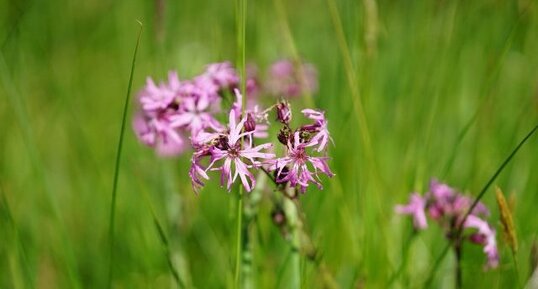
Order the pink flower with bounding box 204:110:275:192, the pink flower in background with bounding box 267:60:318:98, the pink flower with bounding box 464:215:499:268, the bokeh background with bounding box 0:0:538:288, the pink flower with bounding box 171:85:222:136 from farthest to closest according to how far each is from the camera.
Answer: the pink flower in background with bounding box 267:60:318:98, the bokeh background with bounding box 0:0:538:288, the pink flower with bounding box 464:215:499:268, the pink flower with bounding box 171:85:222:136, the pink flower with bounding box 204:110:275:192

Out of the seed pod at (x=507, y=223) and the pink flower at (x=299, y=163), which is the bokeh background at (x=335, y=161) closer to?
the seed pod at (x=507, y=223)

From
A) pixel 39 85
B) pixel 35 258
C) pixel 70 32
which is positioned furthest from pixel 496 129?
pixel 70 32

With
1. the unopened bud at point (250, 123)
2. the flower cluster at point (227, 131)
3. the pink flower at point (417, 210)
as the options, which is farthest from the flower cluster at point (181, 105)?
the pink flower at point (417, 210)

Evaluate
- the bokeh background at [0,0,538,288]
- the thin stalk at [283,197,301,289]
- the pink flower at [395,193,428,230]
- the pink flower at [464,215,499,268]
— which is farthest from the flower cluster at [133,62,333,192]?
the pink flower at [464,215,499,268]

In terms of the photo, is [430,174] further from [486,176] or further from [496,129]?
[496,129]

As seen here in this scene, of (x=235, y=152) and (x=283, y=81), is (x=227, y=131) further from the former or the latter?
(x=283, y=81)

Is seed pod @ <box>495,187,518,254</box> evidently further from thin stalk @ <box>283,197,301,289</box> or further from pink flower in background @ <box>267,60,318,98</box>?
pink flower in background @ <box>267,60,318,98</box>

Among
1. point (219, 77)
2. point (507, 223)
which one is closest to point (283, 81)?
point (219, 77)
